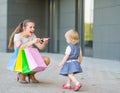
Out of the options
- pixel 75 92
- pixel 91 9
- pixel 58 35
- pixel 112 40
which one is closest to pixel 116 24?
pixel 112 40

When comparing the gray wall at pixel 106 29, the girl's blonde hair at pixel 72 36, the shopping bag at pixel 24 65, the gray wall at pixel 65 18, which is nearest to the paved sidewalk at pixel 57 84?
the shopping bag at pixel 24 65

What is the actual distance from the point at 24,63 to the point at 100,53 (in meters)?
9.44

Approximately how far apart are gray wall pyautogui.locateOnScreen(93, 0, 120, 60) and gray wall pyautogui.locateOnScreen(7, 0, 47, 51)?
20.1ft

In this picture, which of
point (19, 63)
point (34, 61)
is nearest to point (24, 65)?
point (19, 63)

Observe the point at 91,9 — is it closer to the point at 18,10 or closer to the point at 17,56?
the point at 18,10

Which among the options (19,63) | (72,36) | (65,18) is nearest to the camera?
(72,36)

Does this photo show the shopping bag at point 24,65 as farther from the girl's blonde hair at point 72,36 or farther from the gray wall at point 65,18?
the gray wall at point 65,18

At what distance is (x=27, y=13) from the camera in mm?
22484

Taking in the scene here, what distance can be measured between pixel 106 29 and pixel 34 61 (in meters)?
9.19

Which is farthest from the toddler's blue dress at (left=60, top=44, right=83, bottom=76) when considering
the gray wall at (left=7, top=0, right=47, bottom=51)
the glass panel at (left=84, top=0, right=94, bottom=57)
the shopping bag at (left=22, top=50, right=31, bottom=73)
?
the gray wall at (left=7, top=0, right=47, bottom=51)

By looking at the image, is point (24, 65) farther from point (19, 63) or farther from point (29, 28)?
point (29, 28)

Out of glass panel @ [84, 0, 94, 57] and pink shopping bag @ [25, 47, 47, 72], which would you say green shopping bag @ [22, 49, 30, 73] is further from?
glass panel @ [84, 0, 94, 57]

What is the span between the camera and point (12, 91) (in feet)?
23.7

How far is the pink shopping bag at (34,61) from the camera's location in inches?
303
